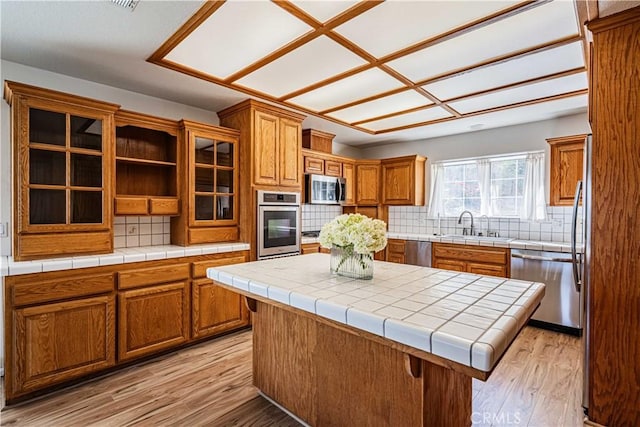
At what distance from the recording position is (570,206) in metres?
3.79

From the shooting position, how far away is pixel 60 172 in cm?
246

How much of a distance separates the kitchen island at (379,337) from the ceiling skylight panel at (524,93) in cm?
220

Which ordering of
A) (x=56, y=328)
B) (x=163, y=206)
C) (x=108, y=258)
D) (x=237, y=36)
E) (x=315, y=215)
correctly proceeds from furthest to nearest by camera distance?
(x=315, y=215), (x=163, y=206), (x=108, y=258), (x=56, y=328), (x=237, y=36)

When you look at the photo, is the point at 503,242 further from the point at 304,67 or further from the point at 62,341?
the point at 62,341

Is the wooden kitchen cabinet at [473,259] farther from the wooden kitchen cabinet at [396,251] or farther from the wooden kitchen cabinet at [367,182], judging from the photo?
the wooden kitchen cabinet at [367,182]

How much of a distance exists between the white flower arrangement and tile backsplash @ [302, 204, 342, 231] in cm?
316

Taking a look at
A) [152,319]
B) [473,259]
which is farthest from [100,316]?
[473,259]

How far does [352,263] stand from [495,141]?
3750 mm

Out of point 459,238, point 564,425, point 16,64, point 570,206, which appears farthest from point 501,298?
point 16,64

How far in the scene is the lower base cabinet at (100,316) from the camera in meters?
2.15

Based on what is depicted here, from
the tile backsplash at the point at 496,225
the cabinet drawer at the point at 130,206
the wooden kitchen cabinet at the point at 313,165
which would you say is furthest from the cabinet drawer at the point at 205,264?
the tile backsplash at the point at 496,225

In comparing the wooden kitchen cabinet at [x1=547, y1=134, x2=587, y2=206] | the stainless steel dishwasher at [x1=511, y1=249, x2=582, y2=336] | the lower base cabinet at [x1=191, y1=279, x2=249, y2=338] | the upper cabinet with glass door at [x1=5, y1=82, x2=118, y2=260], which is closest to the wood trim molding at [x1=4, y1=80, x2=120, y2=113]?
the upper cabinet with glass door at [x1=5, y1=82, x2=118, y2=260]

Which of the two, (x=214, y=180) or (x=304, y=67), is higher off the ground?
(x=304, y=67)

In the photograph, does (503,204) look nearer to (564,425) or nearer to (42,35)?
(564,425)
